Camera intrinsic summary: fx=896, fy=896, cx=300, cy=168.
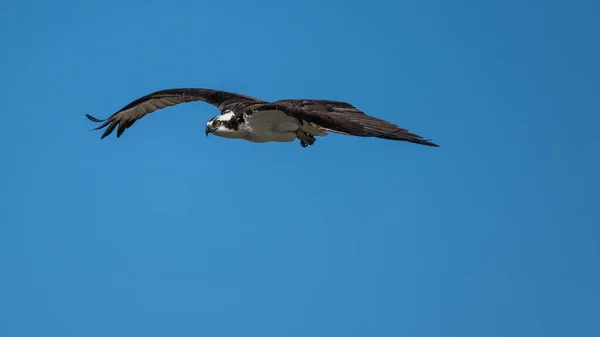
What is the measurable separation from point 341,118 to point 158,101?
8.80m

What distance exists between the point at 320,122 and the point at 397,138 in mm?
2029

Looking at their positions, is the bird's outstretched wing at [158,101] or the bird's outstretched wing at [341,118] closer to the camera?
the bird's outstretched wing at [341,118]

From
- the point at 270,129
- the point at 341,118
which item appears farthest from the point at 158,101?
the point at 341,118

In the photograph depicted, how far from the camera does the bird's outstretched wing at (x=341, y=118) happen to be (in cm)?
1564

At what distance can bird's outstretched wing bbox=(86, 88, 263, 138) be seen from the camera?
22.6 meters

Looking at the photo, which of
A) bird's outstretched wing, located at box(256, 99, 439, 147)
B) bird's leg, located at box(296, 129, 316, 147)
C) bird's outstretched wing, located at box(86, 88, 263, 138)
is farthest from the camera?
bird's outstretched wing, located at box(86, 88, 263, 138)

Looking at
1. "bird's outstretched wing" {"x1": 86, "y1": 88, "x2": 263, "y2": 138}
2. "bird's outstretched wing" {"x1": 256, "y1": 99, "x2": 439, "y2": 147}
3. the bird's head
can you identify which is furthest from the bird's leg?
"bird's outstretched wing" {"x1": 86, "y1": 88, "x2": 263, "y2": 138}

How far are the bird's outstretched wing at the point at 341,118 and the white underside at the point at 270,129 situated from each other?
451 millimetres

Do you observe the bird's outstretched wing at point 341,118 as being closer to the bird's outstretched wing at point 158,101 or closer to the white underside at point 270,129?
the white underside at point 270,129

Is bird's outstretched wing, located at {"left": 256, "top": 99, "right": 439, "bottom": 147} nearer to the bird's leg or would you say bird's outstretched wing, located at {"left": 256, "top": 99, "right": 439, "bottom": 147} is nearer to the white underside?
the white underside

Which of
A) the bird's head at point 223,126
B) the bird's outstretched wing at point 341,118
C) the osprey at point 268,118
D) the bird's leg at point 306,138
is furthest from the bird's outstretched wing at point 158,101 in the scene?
the bird's outstretched wing at point 341,118

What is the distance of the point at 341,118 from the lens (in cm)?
1714

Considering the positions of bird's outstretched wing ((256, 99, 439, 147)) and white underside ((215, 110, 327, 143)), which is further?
white underside ((215, 110, 327, 143))

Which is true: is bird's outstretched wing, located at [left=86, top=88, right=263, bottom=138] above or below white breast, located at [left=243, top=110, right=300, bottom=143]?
above
